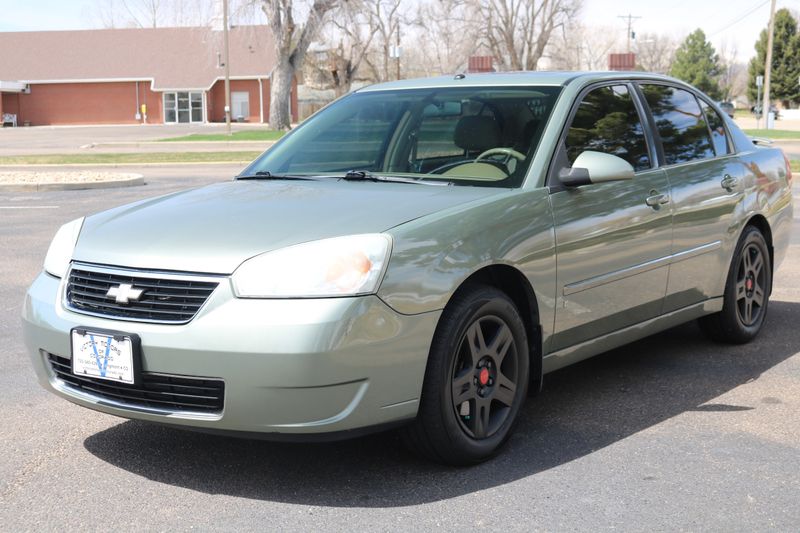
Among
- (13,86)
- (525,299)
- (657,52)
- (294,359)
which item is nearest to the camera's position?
(294,359)

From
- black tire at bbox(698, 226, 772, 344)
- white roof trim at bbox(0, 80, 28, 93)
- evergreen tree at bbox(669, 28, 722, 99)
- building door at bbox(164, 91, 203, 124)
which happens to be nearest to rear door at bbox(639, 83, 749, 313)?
black tire at bbox(698, 226, 772, 344)

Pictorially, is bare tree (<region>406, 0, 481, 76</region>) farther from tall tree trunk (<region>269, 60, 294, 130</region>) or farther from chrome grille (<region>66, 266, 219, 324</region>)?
chrome grille (<region>66, 266, 219, 324</region>)

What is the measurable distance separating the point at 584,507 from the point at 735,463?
2.77 feet

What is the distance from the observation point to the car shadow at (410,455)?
12.8ft

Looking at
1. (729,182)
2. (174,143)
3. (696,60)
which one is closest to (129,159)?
(174,143)

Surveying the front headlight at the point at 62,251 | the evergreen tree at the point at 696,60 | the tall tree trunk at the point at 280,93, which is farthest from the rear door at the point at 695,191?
the evergreen tree at the point at 696,60

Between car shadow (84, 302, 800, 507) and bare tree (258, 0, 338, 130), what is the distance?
1470 inches

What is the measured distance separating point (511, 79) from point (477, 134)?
1.44 ft

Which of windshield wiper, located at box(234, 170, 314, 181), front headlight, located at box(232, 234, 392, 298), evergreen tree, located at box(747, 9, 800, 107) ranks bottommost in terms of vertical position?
front headlight, located at box(232, 234, 392, 298)

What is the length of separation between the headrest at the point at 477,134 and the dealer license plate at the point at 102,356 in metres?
1.93

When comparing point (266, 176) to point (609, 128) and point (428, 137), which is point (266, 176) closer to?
point (428, 137)

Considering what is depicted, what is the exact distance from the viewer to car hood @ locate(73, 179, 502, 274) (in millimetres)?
3730

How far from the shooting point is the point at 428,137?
5062mm

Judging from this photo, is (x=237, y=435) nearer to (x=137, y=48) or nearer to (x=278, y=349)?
(x=278, y=349)
